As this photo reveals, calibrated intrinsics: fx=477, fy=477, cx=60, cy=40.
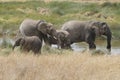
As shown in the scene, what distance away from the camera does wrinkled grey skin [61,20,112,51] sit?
25156mm

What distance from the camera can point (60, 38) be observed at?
78.9ft

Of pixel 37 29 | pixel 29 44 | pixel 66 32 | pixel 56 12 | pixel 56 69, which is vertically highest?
pixel 56 69

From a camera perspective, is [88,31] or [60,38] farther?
[88,31]

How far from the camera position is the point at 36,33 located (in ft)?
81.0

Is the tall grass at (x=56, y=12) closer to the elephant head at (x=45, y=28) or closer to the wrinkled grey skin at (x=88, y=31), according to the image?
the wrinkled grey skin at (x=88, y=31)

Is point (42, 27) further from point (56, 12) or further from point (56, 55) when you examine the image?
point (56, 12)

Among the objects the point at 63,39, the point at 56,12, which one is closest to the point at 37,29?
the point at 63,39

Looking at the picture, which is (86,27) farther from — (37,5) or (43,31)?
(37,5)

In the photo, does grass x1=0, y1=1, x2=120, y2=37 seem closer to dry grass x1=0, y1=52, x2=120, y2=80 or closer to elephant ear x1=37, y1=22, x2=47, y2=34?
elephant ear x1=37, y1=22, x2=47, y2=34

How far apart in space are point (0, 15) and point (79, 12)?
703cm

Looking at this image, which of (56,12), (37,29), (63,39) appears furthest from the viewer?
(56,12)

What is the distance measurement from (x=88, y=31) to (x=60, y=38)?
7.23 feet

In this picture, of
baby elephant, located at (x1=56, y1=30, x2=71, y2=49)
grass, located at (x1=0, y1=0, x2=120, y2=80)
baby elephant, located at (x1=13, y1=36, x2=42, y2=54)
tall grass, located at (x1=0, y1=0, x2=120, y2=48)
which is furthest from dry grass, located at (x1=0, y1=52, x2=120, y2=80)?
tall grass, located at (x1=0, y1=0, x2=120, y2=48)

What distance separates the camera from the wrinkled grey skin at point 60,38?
→ 78.7 feet
